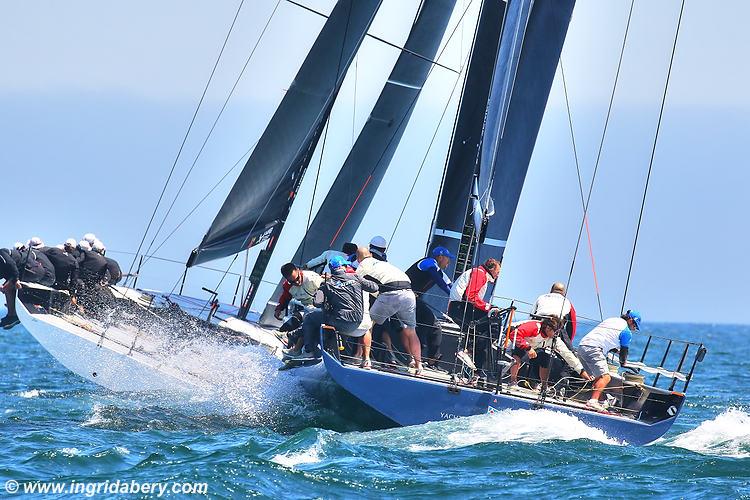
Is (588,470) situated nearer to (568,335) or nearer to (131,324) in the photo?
(568,335)

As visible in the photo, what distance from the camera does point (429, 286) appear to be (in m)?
13.8

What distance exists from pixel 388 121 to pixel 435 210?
3.52 meters

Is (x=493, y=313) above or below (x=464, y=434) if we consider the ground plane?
above

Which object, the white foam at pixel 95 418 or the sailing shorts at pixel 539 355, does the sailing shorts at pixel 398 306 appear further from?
the white foam at pixel 95 418

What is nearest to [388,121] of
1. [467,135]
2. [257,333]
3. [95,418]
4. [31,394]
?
[467,135]

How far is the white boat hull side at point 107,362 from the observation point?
14.7 m

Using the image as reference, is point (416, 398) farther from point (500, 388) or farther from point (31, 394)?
point (31, 394)

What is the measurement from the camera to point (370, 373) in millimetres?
11875

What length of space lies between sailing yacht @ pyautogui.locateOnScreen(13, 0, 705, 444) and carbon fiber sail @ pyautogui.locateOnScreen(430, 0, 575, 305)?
2 centimetres

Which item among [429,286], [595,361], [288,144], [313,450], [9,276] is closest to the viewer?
[313,450]

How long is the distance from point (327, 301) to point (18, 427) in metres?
3.42

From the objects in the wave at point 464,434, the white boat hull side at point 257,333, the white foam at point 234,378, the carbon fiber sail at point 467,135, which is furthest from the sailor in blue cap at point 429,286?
the carbon fiber sail at point 467,135

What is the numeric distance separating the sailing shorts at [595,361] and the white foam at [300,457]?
11.3 feet

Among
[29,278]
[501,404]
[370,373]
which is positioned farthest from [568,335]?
[29,278]
